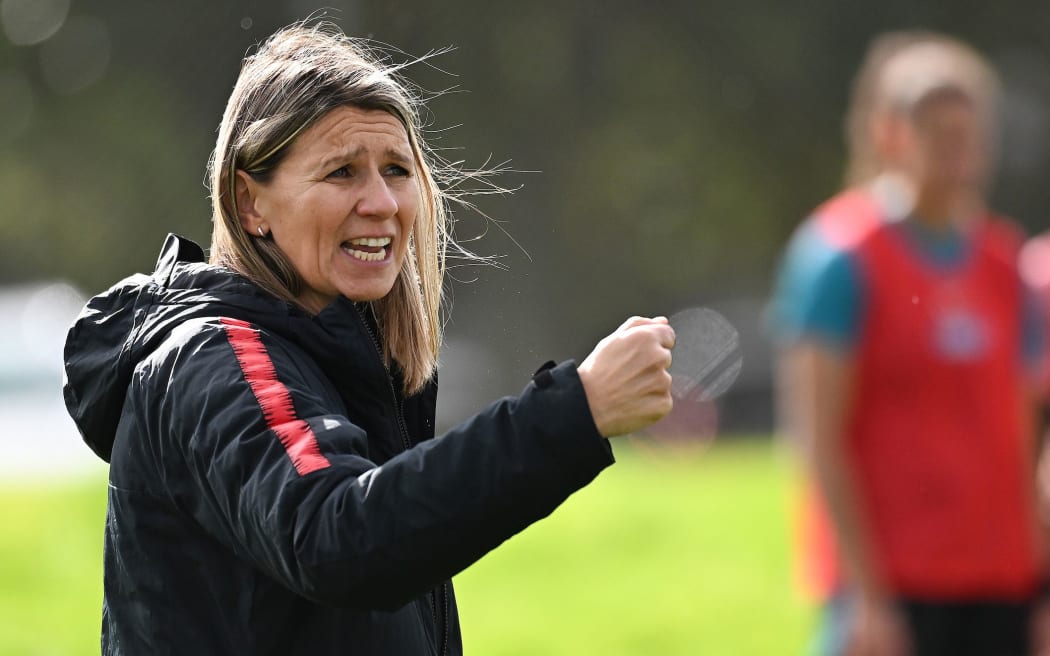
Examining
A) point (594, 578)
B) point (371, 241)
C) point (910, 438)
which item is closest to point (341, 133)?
point (371, 241)

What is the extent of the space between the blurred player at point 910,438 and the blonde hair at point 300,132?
1.61 metres

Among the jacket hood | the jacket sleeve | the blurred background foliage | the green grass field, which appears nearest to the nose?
the jacket hood

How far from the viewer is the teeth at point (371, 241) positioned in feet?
8.39

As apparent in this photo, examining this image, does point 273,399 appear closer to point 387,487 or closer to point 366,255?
point 387,487

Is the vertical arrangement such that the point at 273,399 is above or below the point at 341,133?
below

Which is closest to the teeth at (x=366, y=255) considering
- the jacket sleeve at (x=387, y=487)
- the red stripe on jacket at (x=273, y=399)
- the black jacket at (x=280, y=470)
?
the black jacket at (x=280, y=470)

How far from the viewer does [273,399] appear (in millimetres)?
2146

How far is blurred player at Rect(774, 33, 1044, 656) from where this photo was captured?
13.4 ft

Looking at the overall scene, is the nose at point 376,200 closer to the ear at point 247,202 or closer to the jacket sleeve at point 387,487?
the ear at point 247,202

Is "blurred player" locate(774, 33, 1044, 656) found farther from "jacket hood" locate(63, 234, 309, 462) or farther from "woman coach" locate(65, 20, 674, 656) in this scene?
"jacket hood" locate(63, 234, 309, 462)

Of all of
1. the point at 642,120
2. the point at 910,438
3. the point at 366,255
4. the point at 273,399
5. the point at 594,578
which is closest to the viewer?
the point at 273,399

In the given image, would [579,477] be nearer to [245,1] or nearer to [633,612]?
[245,1]

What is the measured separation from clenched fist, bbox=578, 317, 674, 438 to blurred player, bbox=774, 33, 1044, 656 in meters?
2.04

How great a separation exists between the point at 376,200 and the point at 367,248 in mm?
79
